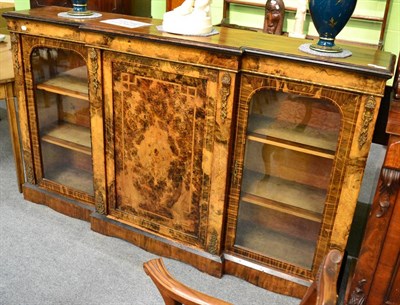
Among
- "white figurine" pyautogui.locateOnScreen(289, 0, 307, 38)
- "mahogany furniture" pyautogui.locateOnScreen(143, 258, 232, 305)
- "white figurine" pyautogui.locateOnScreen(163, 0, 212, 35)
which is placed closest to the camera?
"mahogany furniture" pyautogui.locateOnScreen(143, 258, 232, 305)

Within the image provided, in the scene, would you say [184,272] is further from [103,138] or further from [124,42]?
[124,42]

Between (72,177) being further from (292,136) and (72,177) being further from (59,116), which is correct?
(292,136)

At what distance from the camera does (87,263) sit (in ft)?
6.90

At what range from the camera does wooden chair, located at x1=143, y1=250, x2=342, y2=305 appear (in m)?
0.80

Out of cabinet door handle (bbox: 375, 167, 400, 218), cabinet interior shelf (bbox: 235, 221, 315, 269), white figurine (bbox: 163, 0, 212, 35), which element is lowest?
cabinet interior shelf (bbox: 235, 221, 315, 269)

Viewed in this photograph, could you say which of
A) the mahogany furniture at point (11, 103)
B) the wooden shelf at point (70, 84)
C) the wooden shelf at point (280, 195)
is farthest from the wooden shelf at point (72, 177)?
the wooden shelf at point (280, 195)

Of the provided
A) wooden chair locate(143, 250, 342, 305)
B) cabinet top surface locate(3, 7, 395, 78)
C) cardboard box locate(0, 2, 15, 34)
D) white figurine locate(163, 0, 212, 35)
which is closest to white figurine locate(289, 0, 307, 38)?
→ cabinet top surface locate(3, 7, 395, 78)

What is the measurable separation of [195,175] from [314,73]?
698 mm

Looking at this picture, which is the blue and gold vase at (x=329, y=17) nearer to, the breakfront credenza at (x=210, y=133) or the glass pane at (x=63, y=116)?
the breakfront credenza at (x=210, y=133)

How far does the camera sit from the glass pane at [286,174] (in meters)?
1.71

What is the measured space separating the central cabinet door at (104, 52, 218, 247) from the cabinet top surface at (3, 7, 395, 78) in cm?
11

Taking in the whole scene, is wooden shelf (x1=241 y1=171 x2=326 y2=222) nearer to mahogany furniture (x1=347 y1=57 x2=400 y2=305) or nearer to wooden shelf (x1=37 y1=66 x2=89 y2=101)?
mahogany furniture (x1=347 y1=57 x2=400 y2=305)

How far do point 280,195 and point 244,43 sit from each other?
27.0 inches

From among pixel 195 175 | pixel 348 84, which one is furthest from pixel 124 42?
pixel 348 84
